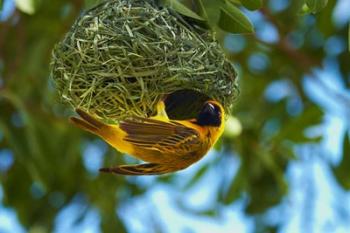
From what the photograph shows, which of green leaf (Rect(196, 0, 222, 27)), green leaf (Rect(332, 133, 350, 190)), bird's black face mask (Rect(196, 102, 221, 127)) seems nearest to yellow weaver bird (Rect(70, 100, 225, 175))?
bird's black face mask (Rect(196, 102, 221, 127))

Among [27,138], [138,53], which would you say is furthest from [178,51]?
[27,138]

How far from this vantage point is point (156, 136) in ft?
9.14

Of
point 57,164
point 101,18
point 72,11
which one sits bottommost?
point 57,164

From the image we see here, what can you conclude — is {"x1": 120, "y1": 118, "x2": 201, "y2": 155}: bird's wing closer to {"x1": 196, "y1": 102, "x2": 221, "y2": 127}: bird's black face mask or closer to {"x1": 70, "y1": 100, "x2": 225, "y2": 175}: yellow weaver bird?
{"x1": 70, "y1": 100, "x2": 225, "y2": 175}: yellow weaver bird

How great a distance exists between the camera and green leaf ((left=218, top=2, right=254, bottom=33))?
9.87 feet

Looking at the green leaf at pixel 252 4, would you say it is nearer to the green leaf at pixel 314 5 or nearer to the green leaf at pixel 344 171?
the green leaf at pixel 314 5

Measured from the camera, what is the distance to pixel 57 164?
5.02m

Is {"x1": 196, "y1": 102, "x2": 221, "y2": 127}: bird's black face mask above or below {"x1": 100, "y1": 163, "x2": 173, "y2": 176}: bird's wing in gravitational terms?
above

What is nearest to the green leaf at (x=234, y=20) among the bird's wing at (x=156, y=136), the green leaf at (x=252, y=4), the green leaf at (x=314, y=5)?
the green leaf at (x=252, y=4)

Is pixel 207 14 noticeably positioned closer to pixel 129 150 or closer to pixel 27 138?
pixel 129 150

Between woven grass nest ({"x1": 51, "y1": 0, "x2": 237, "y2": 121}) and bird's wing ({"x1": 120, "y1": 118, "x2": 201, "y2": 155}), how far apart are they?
15 centimetres

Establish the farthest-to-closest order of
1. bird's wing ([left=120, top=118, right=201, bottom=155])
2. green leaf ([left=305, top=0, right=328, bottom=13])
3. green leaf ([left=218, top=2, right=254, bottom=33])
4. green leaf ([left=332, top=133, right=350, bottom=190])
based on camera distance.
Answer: green leaf ([left=332, top=133, right=350, bottom=190]), green leaf ([left=218, top=2, right=254, bottom=33]), green leaf ([left=305, top=0, right=328, bottom=13]), bird's wing ([left=120, top=118, right=201, bottom=155])

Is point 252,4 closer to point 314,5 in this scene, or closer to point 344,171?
point 314,5

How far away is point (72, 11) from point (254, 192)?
1.22 m
